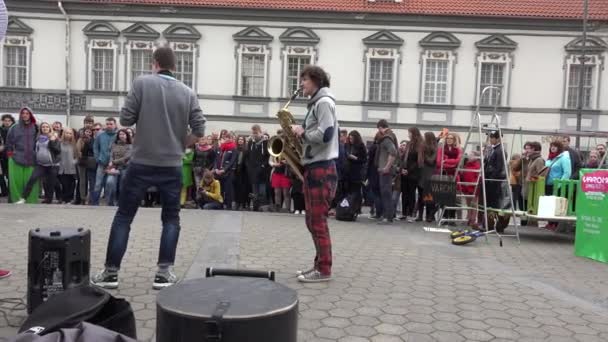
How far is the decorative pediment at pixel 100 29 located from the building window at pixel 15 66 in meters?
2.93

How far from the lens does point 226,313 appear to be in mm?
2139

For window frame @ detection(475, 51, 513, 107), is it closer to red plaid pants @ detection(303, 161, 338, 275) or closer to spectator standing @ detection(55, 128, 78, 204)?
spectator standing @ detection(55, 128, 78, 204)

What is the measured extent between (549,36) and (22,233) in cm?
2451

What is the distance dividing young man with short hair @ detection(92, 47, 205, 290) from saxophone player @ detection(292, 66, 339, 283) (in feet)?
3.27

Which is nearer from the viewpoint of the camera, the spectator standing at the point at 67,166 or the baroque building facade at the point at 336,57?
the spectator standing at the point at 67,166

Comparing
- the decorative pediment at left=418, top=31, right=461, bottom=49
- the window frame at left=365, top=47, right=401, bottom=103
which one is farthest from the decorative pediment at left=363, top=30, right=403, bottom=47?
the decorative pediment at left=418, top=31, right=461, bottom=49

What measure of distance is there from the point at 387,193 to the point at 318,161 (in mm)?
5722

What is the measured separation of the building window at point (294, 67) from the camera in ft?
87.1

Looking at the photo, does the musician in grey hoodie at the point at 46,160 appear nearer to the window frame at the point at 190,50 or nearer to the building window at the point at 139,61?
the window frame at the point at 190,50

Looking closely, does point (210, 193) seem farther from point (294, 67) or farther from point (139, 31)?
point (139, 31)

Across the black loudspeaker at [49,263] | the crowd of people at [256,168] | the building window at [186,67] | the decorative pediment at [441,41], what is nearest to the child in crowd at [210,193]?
the crowd of people at [256,168]

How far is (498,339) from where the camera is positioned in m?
4.12

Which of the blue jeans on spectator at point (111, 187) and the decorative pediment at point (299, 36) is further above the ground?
the decorative pediment at point (299, 36)

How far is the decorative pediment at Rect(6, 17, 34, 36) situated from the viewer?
26.1 meters
